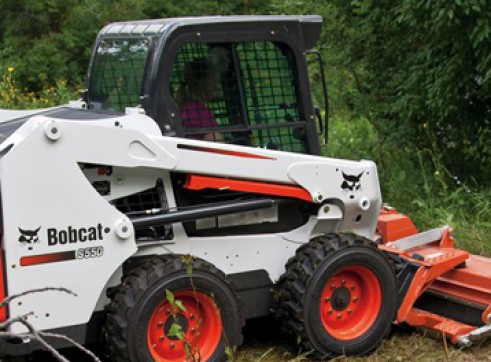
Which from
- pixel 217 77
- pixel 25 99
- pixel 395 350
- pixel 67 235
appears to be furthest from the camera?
pixel 25 99

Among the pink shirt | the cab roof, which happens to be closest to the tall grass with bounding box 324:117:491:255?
the cab roof

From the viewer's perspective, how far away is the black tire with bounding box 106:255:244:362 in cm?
446

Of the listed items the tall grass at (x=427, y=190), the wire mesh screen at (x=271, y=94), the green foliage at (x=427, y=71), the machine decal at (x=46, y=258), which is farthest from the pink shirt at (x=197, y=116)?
the tall grass at (x=427, y=190)

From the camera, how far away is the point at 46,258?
14.1ft

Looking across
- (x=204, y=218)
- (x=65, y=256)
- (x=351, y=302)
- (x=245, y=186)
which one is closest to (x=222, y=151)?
(x=245, y=186)

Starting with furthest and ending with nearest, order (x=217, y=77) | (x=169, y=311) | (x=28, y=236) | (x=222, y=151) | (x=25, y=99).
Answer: (x=25, y=99) → (x=217, y=77) → (x=222, y=151) → (x=169, y=311) → (x=28, y=236)

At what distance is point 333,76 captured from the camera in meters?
10.1

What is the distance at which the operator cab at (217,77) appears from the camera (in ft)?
16.1

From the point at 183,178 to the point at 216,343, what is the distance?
93 centimetres

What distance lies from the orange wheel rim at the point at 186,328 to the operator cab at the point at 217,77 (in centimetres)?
95

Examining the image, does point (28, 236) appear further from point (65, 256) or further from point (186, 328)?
point (186, 328)

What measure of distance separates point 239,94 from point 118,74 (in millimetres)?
774

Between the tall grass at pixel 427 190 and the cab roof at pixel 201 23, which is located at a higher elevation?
the cab roof at pixel 201 23

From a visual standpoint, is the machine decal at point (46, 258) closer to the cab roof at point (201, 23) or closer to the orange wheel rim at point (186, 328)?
the orange wheel rim at point (186, 328)
